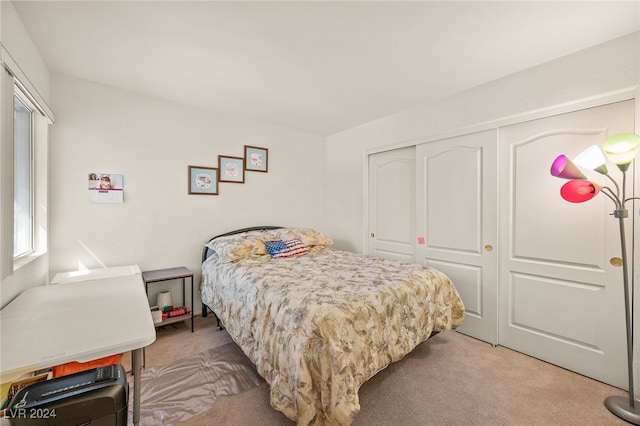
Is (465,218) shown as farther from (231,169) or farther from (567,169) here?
(231,169)

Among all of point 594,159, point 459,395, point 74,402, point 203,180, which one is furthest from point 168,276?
point 594,159

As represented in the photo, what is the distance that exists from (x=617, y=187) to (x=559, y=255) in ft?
2.30

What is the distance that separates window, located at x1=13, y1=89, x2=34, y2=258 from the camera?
1.97 m

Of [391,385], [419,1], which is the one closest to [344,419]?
[391,385]

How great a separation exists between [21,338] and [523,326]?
336cm

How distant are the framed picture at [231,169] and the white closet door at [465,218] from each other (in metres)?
2.26

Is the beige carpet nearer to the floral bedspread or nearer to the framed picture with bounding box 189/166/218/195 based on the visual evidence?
the floral bedspread

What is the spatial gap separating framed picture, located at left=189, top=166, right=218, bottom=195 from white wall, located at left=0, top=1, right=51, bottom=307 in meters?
1.26

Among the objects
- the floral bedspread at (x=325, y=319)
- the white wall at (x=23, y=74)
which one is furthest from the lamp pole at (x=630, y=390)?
the white wall at (x=23, y=74)

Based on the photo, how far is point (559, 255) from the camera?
2.21 meters

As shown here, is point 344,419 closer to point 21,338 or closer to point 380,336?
point 380,336

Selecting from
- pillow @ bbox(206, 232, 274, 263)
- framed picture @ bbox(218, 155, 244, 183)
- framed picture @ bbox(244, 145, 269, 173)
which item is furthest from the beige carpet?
framed picture @ bbox(244, 145, 269, 173)

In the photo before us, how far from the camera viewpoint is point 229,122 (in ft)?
11.4

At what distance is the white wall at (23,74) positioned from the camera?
1.51 meters
